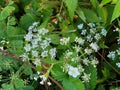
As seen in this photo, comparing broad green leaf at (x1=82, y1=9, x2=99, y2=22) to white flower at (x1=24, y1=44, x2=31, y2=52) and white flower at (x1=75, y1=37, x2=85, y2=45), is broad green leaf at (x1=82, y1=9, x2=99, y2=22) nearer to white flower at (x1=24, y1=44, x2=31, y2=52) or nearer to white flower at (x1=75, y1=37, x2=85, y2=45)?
white flower at (x1=75, y1=37, x2=85, y2=45)

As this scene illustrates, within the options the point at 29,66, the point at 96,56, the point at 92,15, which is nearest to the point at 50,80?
the point at 29,66

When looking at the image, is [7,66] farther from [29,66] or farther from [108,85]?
[108,85]

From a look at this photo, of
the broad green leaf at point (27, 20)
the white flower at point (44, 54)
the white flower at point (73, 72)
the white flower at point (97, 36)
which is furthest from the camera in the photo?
the broad green leaf at point (27, 20)

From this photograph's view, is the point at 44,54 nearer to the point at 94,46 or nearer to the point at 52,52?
the point at 52,52

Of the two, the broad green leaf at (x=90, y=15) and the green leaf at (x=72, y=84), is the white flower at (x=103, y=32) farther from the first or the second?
the green leaf at (x=72, y=84)

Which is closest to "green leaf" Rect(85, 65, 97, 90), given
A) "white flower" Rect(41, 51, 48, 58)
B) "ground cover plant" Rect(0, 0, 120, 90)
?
"ground cover plant" Rect(0, 0, 120, 90)

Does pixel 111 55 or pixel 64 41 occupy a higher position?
pixel 64 41

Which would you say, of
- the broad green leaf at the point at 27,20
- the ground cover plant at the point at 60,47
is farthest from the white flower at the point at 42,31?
the broad green leaf at the point at 27,20

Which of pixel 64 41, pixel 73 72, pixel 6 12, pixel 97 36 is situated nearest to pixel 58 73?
pixel 73 72
